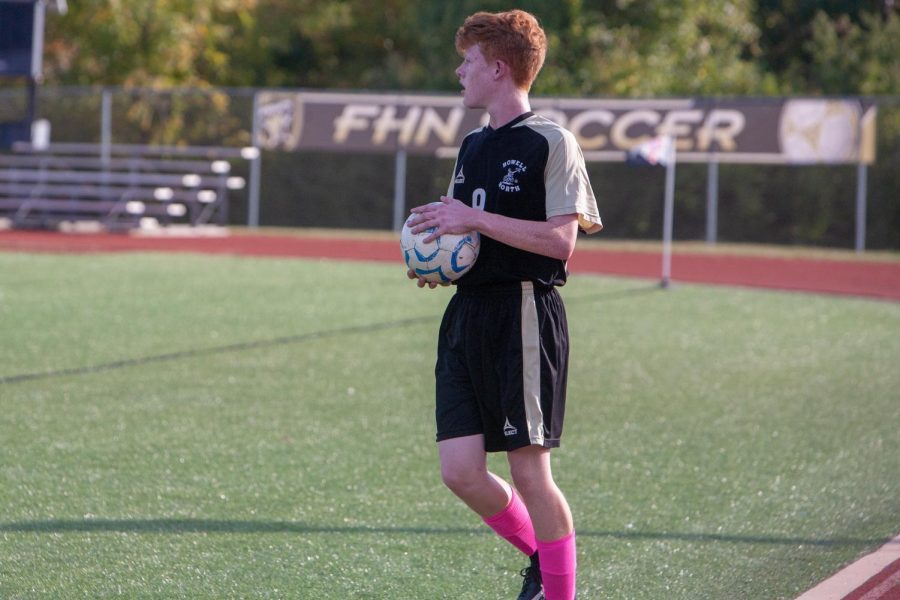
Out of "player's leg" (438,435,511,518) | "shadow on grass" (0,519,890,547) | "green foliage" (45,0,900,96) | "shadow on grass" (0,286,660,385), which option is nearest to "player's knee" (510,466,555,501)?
"player's leg" (438,435,511,518)

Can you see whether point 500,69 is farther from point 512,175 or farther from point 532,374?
point 532,374

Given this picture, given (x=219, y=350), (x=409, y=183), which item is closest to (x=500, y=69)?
(x=219, y=350)

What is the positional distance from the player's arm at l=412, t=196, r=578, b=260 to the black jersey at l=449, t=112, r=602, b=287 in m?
0.05

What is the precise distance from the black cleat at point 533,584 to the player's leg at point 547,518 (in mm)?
105

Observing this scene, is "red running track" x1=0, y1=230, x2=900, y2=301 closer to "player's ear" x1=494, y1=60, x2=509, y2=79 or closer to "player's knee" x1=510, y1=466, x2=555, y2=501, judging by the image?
"player's knee" x1=510, y1=466, x2=555, y2=501

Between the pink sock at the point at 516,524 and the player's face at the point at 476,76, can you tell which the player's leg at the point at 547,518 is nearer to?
the pink sock at the point at 516,524

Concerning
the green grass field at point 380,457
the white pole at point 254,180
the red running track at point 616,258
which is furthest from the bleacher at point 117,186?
the green grass field at point 380,457

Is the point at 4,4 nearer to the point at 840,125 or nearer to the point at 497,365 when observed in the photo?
the point at 840,125

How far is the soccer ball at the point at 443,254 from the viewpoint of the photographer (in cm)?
389

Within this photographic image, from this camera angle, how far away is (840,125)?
69.4ft

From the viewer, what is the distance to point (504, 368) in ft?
12.9

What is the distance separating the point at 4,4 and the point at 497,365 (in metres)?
19.1

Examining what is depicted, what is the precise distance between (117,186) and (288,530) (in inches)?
840

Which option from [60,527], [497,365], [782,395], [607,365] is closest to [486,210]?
[497,365]
